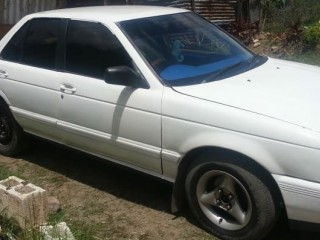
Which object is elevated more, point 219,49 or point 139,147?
point 219,49

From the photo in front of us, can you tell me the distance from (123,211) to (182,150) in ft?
3.09

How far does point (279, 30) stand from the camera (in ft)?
37.6

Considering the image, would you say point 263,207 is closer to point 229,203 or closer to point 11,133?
point 229,203

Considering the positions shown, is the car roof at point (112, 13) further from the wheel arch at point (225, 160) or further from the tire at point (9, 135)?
the wheel arch at point (225, 160)

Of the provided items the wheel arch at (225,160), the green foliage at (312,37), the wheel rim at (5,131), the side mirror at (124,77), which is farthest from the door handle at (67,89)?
the green foliage at (312,37)

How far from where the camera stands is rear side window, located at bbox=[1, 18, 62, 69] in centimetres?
477

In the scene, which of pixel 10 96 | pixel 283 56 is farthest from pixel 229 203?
pixel 283 56

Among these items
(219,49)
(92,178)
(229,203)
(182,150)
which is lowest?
(92,178)

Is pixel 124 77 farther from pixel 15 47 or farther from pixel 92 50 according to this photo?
pixel 15 47

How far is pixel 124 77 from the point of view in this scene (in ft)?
12.7

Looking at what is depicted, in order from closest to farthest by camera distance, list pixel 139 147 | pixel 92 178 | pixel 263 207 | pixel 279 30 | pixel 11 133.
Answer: pixel 263 207 < pixel 139 147 < pixel 92 178 < pixel 11 133 < pixel 279 30

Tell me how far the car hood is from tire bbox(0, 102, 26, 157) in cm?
230

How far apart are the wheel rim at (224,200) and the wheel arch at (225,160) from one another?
134 mm

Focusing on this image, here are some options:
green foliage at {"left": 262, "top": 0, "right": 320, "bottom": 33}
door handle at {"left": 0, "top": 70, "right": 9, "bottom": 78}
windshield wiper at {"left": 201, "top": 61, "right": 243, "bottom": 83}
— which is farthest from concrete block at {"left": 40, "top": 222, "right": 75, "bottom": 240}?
green foliage at {"left": 262, "top": 0, "right": 320, "bottom": 33}
